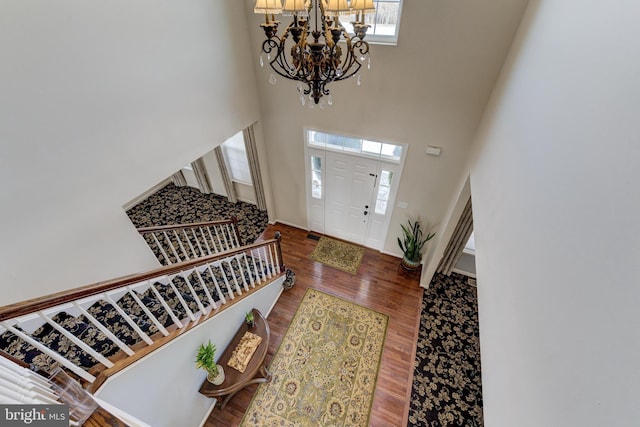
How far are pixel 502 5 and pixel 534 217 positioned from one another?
103 inches

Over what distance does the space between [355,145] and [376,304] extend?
267cm

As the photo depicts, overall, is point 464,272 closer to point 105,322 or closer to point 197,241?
point 197,241

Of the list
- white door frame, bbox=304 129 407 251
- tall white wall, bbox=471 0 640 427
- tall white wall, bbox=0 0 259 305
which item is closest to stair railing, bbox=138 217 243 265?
tall white wall, bbox=0 0 259 305

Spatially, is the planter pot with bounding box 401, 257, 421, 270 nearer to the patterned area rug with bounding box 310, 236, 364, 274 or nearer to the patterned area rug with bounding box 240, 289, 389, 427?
the patterned area rug with bounding box 310, 236, 364, 274

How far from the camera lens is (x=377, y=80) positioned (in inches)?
139

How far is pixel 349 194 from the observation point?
4.93 meters

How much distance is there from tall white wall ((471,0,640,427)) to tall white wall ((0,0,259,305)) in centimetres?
320

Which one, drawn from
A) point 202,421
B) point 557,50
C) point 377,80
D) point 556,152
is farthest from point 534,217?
point 202,421

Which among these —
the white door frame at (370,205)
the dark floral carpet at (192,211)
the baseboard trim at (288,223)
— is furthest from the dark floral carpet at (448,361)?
the dark floral carpet at (192,211)

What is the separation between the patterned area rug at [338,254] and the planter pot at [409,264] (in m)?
0.82

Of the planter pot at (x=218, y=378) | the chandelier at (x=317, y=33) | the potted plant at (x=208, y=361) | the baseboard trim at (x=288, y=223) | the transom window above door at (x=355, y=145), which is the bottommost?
the planter pot at (x=218, y=378)

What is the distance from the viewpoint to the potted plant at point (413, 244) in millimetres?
4629

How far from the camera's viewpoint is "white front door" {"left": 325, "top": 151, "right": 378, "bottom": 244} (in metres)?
4.53

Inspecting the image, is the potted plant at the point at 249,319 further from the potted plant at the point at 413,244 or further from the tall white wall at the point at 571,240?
the potted plant at the point at 413,244
